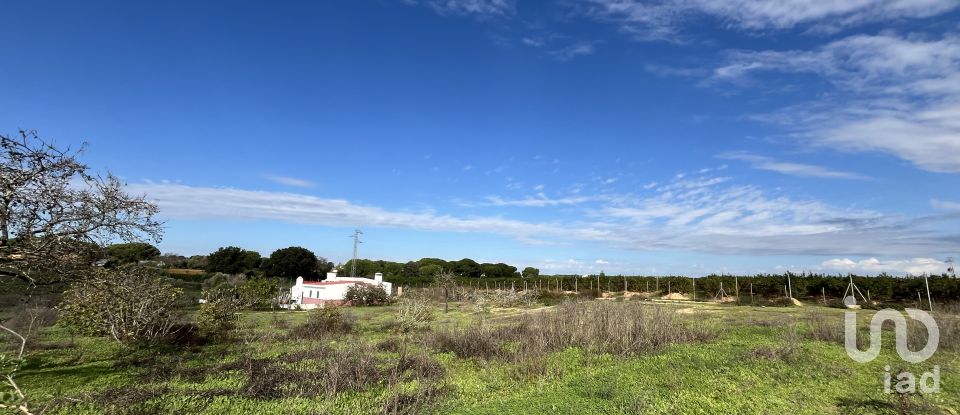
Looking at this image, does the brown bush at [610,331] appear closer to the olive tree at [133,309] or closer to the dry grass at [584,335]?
the dry grass at [584,335]

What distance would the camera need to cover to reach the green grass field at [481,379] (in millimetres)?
6715

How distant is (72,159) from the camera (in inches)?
228

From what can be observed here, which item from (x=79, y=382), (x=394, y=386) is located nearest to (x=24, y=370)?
(x=79, y=382)

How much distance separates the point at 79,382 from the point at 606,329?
1080cm

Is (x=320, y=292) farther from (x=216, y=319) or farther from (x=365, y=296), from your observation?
(x=216, y=319)

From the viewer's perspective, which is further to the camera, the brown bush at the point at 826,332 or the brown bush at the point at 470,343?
the brown bush at the point at 826,332

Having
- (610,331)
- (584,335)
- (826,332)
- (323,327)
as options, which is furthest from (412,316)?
(826,332)

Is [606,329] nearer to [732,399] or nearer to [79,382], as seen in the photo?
[732,399]

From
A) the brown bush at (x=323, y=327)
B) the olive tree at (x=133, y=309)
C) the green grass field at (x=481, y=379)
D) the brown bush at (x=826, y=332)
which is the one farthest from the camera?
the brown bush at (x=323, y=327)

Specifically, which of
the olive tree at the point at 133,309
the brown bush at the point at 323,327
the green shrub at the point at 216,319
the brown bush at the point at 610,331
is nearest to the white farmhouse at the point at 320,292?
the brown bush at the point at 323,327

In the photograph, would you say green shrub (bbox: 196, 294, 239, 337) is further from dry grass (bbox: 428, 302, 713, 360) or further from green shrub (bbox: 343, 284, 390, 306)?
green shrub (bbox: 343, 284, 390, 306)

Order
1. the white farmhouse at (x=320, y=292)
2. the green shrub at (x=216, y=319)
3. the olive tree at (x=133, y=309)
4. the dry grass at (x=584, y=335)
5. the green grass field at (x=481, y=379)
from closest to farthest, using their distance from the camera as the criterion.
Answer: the green grass field at (x=481, y=379) → the dry grass at (x=584, y=335) → the olive tree at (x=133, y=309) → the green shrub at (x=216, y=319) → the white farmhouse at (x=320, y=292)

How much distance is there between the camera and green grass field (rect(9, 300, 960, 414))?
22.0 ft

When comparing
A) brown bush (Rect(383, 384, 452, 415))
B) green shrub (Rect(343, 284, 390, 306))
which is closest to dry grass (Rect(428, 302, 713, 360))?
brown bush (Rect(383, 384, 452, 415))
